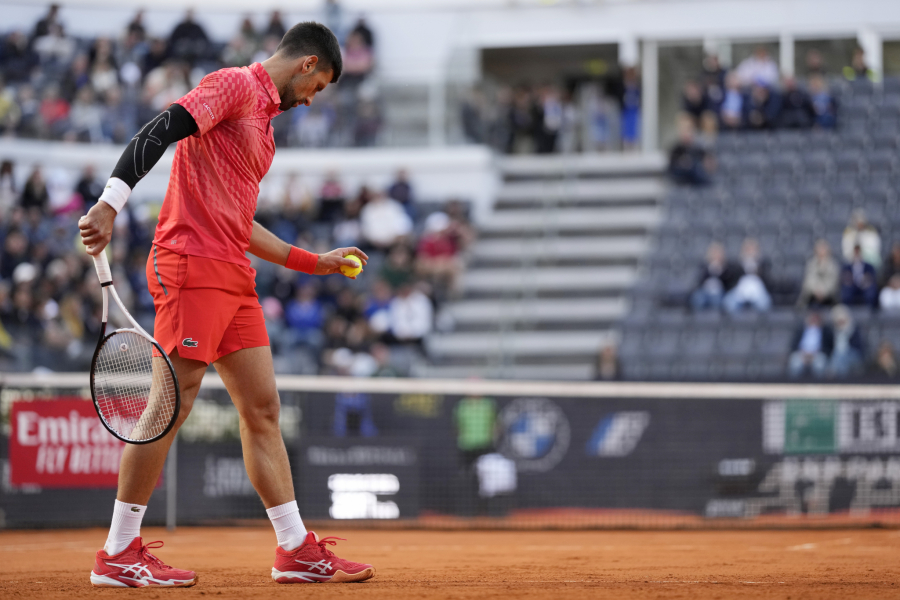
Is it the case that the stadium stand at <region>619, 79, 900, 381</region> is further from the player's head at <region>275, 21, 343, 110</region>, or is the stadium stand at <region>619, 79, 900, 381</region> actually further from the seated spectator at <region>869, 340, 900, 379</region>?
the player's head at <region>275, 21, 343, 110</region>

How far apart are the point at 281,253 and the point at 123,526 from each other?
1.33 metres

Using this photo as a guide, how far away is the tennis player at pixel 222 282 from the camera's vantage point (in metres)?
4.53

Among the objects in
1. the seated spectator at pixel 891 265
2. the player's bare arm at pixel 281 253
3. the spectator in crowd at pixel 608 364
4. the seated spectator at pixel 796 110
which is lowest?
the spectator in crowd at pixel 608 364

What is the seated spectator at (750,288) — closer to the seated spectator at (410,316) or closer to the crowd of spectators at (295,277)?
the seated spectator at (410,316)

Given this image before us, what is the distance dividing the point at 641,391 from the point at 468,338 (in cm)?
583

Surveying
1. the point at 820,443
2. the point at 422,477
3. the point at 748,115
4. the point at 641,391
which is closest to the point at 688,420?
the point at 641,391

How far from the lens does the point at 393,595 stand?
4.37m

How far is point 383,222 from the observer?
57.4 feet

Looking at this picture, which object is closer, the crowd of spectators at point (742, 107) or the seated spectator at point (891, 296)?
the seated spectator at point (891, 296)

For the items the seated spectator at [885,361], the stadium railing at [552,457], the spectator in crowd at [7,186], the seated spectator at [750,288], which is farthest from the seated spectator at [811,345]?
the spectator in crowd at [7,186]

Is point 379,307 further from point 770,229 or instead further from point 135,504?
point 135,504

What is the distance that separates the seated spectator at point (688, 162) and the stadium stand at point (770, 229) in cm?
15

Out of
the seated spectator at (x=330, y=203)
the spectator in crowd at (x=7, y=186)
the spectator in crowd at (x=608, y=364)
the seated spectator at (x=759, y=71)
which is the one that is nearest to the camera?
the spectator in crowd at (x=608, y=364)

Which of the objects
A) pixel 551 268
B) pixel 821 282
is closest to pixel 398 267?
pixel 551 268
